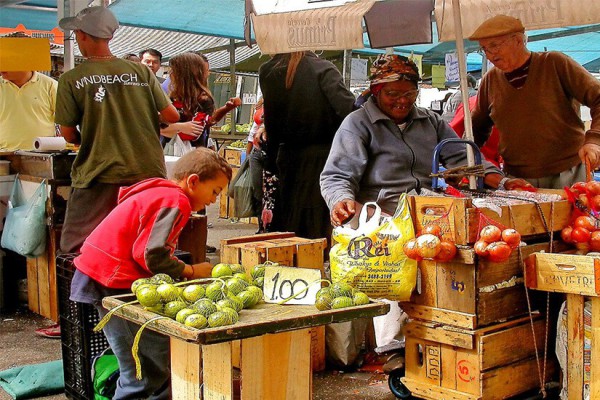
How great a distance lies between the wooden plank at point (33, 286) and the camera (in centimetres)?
613

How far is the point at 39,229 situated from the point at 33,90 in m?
1.58

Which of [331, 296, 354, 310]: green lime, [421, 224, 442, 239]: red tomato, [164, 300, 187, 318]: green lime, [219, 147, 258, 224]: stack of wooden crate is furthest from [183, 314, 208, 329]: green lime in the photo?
[219, 147, 258, 224]: stack of wooden crate

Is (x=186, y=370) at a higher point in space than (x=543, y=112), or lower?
lower

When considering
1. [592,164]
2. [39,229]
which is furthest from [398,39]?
[39,229]

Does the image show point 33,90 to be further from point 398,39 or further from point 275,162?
point 398,39

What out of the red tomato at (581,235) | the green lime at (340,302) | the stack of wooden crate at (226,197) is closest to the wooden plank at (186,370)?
the green lime at (340,302)

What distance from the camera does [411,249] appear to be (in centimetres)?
368

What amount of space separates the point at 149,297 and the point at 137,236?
0.71 meters

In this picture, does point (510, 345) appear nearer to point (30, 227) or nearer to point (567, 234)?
point (567, 234)

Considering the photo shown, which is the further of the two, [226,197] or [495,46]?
[226,197]

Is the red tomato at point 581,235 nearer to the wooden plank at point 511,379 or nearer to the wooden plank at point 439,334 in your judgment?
the wooden plank at point 511,379

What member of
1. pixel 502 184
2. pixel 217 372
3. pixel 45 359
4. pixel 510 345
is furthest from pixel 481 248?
pixel 45 359

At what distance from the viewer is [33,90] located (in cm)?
677

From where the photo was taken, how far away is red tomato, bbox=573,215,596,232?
405cm
